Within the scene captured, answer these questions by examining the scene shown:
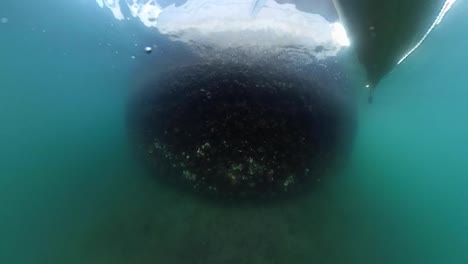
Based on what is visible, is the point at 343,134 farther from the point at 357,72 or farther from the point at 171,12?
the point at 171,12

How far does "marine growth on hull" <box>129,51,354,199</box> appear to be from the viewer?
2771mm

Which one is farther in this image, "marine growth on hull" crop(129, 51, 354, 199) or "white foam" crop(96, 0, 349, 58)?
"white foam" crop(96, 0, 349, 58)

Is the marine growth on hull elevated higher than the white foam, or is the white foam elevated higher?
the white foam

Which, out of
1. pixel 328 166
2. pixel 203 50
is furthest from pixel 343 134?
pixel 203 50

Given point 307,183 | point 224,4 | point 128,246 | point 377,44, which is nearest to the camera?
point 377,44

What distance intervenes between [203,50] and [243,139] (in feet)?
2.94

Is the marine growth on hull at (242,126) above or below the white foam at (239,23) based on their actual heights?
below

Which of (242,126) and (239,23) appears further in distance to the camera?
(239,23)

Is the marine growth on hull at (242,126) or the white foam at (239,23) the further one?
the white foam at (239,23)

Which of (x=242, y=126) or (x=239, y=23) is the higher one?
(x=239, y=23)

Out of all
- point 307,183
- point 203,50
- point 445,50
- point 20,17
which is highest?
point 20,17

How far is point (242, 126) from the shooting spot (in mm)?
2881

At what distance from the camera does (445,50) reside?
3043mm

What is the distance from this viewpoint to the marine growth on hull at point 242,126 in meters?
2.77
